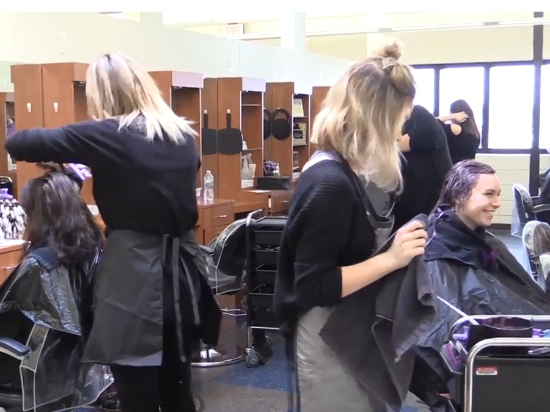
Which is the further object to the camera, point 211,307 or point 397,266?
point 211,307

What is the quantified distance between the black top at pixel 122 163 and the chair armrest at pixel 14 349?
2.04 ft

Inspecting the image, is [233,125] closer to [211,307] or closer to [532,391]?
[211,307]

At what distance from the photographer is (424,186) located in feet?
11.7

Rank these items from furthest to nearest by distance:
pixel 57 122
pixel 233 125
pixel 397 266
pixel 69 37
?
1. pixel 233 125
2. pixel 69 37
3. pixel 57 122
4. pixel 397 266

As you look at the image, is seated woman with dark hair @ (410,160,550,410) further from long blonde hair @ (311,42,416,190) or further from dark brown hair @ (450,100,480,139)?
dark brown hair @ (450,100,480,139)

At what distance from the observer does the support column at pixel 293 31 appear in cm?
757

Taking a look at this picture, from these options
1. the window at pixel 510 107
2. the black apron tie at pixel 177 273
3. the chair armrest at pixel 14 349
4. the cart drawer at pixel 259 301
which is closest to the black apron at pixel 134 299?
the black apron tie at pixel 177 273

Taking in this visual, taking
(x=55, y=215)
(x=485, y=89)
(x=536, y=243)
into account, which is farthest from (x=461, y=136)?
(x=485, y=89)

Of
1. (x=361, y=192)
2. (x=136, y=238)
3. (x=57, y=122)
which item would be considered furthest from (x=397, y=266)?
(x=57, y=122)

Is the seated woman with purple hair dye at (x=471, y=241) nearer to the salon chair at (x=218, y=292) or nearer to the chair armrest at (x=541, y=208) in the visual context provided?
the salon chair at (x=218, y=292)

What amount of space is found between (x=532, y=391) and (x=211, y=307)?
3.00ft

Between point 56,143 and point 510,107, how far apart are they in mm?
7652

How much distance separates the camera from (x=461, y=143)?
4918 mm

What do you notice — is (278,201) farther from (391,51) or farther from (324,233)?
(324,233)
